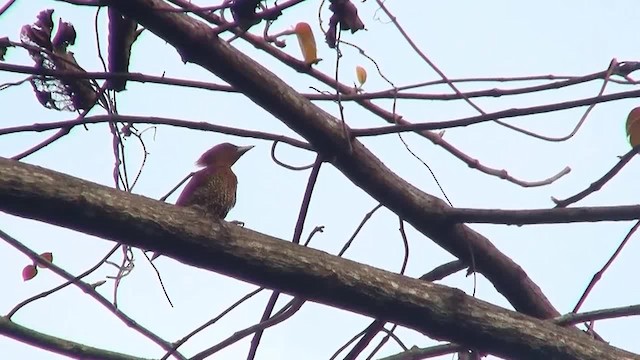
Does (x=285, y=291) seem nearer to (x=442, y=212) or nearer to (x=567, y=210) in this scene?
(x=442, y=212)

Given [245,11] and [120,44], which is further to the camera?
[120,44]

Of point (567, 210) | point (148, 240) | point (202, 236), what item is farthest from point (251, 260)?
point (567, 210)

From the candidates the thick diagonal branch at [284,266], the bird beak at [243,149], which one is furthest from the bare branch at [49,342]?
the bird beak at [243,149]

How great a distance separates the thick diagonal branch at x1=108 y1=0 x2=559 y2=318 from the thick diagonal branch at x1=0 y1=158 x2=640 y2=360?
393 millimetres

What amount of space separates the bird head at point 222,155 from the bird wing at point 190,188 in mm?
256

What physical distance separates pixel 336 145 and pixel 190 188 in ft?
2.27

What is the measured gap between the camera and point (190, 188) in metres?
3.02

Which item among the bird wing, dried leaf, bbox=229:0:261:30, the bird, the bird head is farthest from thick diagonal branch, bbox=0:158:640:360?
the bird head

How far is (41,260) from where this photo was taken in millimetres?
Result: 2475

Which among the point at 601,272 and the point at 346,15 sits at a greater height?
the point at 346,15

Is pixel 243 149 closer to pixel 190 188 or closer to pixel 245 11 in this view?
pixel 190 188

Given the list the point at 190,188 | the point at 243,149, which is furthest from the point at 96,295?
the point at 243,149

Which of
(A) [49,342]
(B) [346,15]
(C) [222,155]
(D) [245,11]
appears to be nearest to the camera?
(D) [245,11]

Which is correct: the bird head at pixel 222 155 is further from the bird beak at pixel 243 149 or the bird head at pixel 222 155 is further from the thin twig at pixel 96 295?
the thin twig at pixel 96 295
